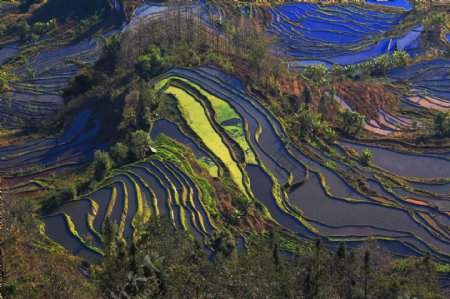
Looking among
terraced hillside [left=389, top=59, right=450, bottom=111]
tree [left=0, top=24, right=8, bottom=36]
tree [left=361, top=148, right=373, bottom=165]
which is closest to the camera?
tree [left=361, top=148, right=373, bottom=165]

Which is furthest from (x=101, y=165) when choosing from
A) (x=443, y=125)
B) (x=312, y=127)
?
(x=443, y=125)

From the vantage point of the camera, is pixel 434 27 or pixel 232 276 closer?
pixel 232 276

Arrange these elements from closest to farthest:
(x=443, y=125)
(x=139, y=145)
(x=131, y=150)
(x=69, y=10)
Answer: (x=131, y=150) → (x=139, y=145) → (x=443, y=125) → (x=69, y=10)

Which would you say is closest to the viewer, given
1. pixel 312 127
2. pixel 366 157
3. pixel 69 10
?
pixel 366 157

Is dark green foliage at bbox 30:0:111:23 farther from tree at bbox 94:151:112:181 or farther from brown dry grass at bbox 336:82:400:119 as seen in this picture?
tree at bbox 94:151:112:181

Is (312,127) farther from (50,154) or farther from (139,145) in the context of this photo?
(50,154)

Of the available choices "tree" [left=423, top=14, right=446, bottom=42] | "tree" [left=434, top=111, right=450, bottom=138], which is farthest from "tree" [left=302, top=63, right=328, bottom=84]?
"tree" [left=423, top=14, right=446, bottom=42]

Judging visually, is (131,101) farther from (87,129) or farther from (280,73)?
(280,73)

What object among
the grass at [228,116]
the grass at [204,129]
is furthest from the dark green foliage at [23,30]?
the grass at [204,129]
